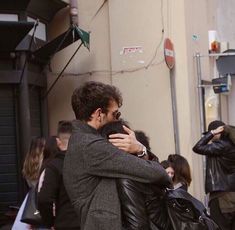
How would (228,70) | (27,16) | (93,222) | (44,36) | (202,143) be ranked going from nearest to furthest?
(93,222) → (202,143) → (27,16) → (44,36) → (228,70)

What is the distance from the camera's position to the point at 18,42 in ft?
26.1

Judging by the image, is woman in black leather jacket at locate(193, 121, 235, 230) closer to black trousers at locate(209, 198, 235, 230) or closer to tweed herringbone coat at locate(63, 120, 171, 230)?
black trousers at locate(209, 198, 235, 230)

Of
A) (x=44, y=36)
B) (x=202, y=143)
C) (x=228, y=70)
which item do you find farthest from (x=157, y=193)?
(x=228, y=70)

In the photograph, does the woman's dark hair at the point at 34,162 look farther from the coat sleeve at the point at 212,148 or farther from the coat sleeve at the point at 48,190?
the coat sleeve at the point at 212,148

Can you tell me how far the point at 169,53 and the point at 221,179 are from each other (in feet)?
9.41

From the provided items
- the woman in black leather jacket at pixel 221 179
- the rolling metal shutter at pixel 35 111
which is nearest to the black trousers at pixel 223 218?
the woman in black leather jacket at pixel 221 179

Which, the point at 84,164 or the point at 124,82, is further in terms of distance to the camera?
the point at 124,82

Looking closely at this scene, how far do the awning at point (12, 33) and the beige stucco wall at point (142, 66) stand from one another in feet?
5.56

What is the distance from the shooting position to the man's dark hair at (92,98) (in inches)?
125

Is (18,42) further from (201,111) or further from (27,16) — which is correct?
(201,111)

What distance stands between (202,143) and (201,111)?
261 centimetres

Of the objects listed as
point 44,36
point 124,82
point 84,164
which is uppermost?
point 44,36

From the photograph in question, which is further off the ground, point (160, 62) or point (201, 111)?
point (160, 62)

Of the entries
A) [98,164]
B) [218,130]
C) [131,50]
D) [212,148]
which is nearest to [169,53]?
[131,50]
